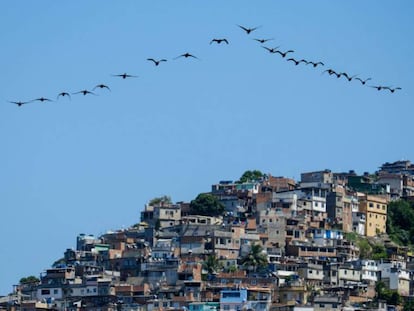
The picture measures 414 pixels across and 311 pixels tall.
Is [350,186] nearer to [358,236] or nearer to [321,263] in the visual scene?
[358,236]

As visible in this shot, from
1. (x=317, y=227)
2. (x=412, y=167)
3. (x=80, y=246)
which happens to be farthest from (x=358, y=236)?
(x=412, y=167)

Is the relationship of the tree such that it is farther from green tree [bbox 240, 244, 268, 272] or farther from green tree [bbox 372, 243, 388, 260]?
green tree [bbox 372, 243, 388, 260]

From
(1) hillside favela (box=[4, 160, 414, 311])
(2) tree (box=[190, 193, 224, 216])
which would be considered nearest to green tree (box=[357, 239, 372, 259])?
(1) hillside favela (box=[4, 160, 414, 311])

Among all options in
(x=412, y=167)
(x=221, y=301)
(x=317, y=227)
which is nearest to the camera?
(x=221, y=301)

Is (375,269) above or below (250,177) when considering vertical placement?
below

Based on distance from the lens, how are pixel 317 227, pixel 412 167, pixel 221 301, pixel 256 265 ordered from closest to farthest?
pixel 221 301
pixel 256 265
pixel 317 227
pixel 412 167

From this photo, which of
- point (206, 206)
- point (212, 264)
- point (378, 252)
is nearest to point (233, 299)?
point (212, 264)

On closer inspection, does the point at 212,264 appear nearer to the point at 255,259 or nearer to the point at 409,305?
the point at 255,259
